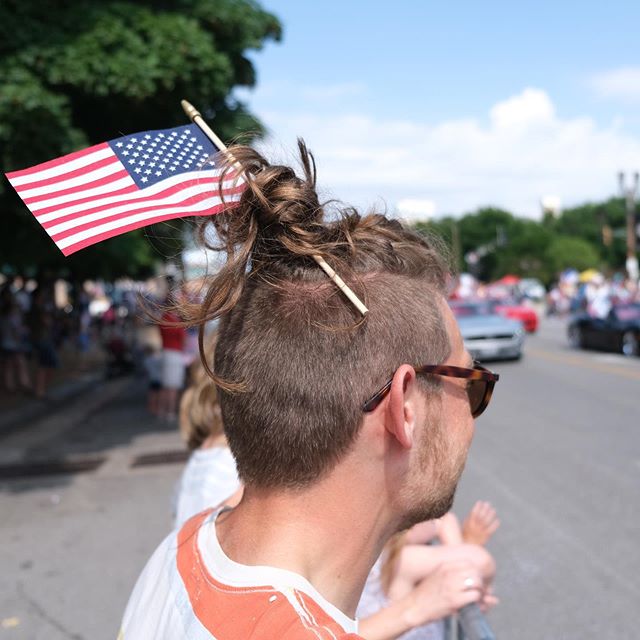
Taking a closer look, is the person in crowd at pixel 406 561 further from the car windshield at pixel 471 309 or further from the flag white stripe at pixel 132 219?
the car windshield at pixel 471 309

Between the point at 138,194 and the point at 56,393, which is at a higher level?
the point at 138,194

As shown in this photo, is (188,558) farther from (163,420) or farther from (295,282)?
(163,420)

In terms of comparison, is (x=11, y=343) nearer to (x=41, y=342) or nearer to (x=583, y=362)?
(x=41, y=342)

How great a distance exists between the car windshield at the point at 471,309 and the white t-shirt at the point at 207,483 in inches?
650

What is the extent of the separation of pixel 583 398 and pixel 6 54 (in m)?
9.26

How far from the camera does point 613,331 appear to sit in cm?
1936

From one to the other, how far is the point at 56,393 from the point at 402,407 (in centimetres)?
1464

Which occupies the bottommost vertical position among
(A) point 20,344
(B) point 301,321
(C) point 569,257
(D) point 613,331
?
(C) point 569,257

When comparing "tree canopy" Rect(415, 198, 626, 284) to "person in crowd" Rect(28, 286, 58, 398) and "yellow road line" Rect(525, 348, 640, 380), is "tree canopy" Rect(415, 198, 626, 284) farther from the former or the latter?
"person in crowd" Rect(28, 286, 58, 398)

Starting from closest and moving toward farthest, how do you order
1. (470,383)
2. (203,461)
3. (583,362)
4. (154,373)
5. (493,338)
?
(470,383)
(203,461)
(154,373)
(583,362)
(493,338)

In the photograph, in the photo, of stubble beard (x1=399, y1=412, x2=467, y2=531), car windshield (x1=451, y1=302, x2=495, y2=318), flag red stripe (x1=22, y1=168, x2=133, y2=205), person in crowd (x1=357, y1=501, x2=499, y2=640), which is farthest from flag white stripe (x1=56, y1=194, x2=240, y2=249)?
car windshield (x1=451, y1=302, x2=495, y2=318)

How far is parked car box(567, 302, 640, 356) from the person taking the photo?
1861 centimetres

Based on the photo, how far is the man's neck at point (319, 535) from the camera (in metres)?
1.32

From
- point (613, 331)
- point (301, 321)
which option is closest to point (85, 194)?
point (301, 321)
